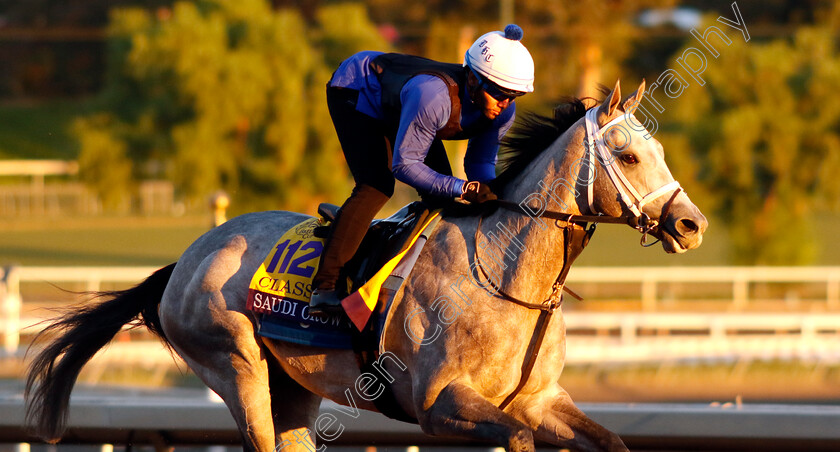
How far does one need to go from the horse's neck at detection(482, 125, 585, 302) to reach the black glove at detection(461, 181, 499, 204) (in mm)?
147

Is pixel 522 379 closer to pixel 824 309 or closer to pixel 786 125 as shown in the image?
pixel 824 309

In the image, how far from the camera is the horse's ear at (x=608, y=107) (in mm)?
3436

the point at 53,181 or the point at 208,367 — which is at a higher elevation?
the point at 53,181

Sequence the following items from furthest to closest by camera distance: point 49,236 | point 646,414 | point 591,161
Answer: point 49,236
point 646,414
point 591,161

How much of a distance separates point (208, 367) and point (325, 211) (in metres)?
0.84

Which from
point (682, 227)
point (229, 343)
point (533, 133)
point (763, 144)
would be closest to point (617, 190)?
point (682, 227)

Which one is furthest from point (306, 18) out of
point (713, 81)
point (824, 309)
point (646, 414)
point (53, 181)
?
point (646, 414)

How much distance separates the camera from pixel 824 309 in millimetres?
15078

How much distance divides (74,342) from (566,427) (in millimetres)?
2259

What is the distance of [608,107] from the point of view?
345 centimetres

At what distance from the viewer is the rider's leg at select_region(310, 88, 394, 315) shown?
378 centimetres

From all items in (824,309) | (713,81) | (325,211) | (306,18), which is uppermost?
(306,18)

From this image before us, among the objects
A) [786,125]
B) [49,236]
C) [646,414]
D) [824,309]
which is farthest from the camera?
[49,236]

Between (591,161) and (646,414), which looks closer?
(591,161)
